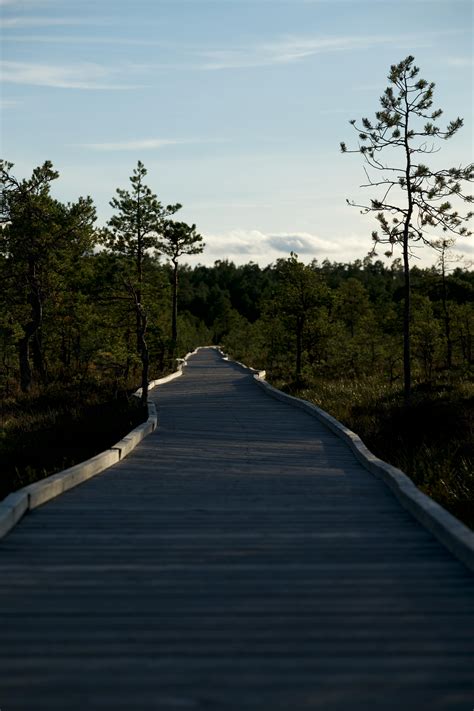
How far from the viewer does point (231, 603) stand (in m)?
4.72

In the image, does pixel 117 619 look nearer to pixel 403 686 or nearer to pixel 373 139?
pixel 403 686

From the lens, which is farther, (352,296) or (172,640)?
(352,296)

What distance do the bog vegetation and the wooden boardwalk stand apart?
2.51 metres

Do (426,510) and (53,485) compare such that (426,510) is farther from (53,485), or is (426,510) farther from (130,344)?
(130,344)

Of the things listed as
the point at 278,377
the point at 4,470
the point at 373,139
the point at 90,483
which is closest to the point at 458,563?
the point at 90,483

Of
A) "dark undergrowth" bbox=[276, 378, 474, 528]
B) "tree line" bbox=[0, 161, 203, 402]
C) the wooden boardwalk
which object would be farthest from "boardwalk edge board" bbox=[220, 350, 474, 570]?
"tree line" bbox=[0, 161, 203, 402]

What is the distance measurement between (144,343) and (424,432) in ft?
22.1

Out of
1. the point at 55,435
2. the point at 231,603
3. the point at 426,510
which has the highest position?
the point at 426,510

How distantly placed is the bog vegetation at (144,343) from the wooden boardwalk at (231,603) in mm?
2510

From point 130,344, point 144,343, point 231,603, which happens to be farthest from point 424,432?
point 130,344

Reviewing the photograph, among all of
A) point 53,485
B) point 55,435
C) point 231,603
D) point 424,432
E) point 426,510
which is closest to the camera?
point 231,603

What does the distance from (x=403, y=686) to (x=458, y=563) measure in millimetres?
2043

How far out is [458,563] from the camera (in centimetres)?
550

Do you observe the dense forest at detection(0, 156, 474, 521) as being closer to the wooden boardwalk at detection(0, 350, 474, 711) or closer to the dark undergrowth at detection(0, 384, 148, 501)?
the dark undergrowth at detection(0, 384, 148, 501)
